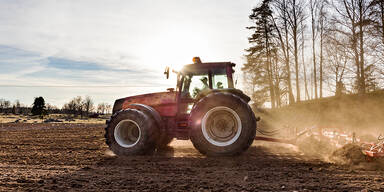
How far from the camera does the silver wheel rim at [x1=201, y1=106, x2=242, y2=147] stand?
5883mm

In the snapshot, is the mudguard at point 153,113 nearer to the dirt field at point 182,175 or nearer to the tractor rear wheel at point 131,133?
the tractor rear wheel at point 131,133

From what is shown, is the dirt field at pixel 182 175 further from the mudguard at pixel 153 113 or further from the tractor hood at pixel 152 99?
the tractor hood at pixel 152 99

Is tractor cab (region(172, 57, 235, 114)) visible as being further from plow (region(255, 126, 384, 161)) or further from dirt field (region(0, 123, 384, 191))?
plow (region(255, 126, 384, 161))

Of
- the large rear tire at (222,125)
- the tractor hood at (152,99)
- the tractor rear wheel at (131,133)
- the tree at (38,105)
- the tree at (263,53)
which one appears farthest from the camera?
the tree at (38,105)

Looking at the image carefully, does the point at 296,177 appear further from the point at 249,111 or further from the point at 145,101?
the point at 145,101

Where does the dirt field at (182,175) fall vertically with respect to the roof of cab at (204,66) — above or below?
below

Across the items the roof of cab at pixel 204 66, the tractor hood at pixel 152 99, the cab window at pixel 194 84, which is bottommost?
the tractor hood at pixel 152 99

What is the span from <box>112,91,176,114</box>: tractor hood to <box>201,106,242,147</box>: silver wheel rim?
1175 mm

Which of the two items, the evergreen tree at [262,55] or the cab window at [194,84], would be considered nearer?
the cab window at [194,84]

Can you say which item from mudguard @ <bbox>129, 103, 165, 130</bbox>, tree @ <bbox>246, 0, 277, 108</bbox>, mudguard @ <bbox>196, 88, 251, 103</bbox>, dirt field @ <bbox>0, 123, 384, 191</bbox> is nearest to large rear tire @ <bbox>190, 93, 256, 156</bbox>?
dirt field @ <bbox>0, 123, 384, 191</bbox>

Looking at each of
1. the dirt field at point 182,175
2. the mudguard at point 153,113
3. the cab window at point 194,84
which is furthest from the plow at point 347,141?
the mudguard at point 153,113

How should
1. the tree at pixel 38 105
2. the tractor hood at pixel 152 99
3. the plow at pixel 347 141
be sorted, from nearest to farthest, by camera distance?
the plow at pixel 347 141 → the tractor hood at pixel 152 99 → the tree at pixel 38 105

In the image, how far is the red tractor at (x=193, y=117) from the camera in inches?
228

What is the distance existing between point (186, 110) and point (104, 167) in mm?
2345
